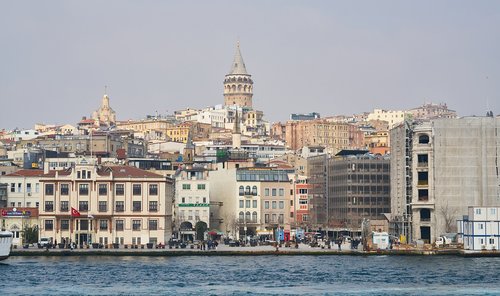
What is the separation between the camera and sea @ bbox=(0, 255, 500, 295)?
2463 inches

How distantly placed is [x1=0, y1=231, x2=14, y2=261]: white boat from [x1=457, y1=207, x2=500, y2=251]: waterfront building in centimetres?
3245

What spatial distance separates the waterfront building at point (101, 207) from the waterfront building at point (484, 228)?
2307cm

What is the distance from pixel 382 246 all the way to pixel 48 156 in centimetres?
4770

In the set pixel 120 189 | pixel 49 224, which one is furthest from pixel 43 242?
pixel 120 189

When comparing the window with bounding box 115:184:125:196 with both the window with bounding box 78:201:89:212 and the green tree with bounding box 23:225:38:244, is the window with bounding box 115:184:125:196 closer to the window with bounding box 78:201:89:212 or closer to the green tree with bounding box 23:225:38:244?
the window with bounding box 78:201:89:212

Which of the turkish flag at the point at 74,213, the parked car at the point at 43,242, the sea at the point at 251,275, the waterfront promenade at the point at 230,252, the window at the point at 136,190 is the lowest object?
the sea at the point at 251,275

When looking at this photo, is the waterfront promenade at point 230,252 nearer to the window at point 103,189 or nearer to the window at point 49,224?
the window at point 49,224

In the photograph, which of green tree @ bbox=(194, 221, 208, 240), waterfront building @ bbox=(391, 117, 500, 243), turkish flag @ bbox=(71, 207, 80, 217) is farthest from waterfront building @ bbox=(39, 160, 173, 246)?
waterfront building @ bbox=(391, 117, 500, 243)

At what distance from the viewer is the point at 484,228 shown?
90.8 m

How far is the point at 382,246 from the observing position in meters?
96.2

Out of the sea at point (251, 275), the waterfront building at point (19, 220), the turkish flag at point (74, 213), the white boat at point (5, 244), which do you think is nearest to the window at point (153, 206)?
the turkish flag at point (74, 213)

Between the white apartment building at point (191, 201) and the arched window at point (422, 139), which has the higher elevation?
the arched window at point (422, 139)

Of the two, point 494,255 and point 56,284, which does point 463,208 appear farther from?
point 56,284

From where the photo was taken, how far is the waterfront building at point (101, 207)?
9600 cm
